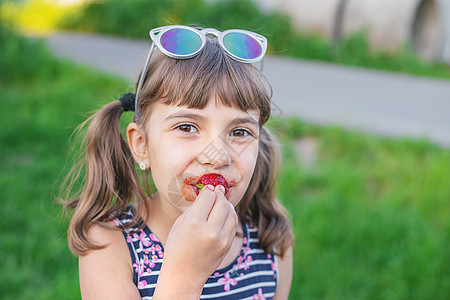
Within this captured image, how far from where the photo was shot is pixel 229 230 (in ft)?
4.30

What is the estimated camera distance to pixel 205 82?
58.1 inches

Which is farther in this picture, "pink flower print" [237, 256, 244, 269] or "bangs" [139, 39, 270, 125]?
"pink flower print" [237, 256, 244, 269]

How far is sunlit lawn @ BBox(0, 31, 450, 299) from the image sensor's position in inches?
106

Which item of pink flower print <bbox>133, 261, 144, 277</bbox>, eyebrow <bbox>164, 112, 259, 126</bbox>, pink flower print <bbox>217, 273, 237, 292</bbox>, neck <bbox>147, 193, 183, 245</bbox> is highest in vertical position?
eyebrow <bbox>164, 112, 259, 126</bbox>

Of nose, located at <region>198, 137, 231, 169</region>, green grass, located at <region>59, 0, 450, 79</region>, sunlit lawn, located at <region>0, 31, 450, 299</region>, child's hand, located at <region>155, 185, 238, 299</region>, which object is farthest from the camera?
green grass, located at <region>59, 0, 450, 79</region>

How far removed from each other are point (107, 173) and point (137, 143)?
0.55ft

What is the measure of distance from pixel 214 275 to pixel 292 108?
10.9 feet

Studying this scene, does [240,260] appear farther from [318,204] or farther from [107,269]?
[318,204]

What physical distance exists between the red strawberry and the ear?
10.5 inches

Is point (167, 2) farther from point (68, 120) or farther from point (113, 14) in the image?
point (68, 120)

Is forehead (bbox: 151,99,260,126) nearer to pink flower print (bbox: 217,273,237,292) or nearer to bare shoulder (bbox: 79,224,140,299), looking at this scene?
bare shoulder (bbox: 79,224,140,299)

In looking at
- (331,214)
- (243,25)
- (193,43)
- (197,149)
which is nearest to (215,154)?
(197,149)

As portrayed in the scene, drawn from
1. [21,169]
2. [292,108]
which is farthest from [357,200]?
[21,169]

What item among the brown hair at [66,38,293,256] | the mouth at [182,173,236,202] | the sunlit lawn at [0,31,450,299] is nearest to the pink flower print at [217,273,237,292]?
the brown hair at [66,38,293,256]
